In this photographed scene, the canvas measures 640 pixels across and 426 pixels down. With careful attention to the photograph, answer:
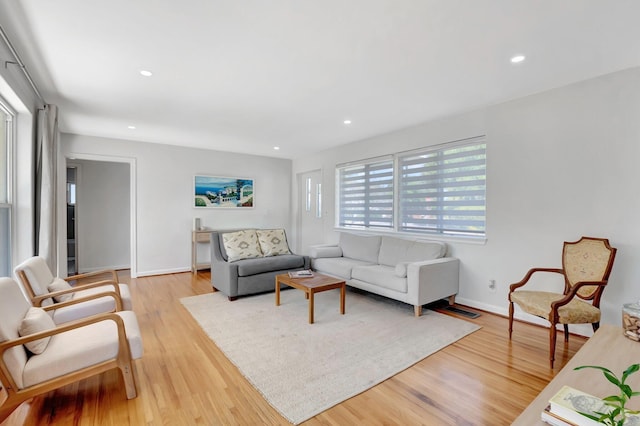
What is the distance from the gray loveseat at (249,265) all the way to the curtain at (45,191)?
5.82ft

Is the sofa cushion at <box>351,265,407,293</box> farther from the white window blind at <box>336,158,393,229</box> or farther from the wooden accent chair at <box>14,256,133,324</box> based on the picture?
the wooden accent chair at <box>14,256,133,324</box>

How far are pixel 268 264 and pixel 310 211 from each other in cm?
257

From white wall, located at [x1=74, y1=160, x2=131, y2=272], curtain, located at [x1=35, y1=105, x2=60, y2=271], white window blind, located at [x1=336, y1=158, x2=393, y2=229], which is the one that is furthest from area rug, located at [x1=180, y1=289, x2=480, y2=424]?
white wall, located at [x1=74, y1=160, x2=131, y2=272]

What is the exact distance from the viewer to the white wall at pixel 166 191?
16.8ft

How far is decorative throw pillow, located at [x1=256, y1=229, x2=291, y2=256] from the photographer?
4660 millimetres

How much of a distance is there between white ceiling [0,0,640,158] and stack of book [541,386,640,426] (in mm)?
1998

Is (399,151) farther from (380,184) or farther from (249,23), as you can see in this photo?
(249,23)

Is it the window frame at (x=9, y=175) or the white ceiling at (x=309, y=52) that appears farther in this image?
the window frame at (x=9, y=175)

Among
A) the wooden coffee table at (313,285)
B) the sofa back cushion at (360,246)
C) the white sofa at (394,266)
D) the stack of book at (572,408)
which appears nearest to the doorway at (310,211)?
the sofa back cushion at (360,246)

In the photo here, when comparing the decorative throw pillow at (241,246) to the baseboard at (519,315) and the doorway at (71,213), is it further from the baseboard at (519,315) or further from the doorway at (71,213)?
the doorway at (71,213)

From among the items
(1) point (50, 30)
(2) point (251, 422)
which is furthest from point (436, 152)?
(1) point (50, 30)

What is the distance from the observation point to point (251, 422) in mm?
1741

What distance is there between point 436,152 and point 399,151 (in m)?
0.59

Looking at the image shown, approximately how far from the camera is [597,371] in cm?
135
